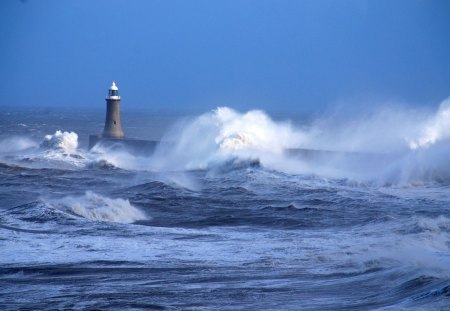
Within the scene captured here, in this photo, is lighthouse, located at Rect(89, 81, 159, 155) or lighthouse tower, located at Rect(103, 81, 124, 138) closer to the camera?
lighthouse, located at Rect(89, 81, 159, 155)

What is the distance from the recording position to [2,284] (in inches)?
284

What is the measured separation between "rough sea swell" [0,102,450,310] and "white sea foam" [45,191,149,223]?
36 millimetres

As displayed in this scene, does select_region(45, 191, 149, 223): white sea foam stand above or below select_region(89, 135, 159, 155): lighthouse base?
below

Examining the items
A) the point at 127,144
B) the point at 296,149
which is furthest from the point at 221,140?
the point at 127,144

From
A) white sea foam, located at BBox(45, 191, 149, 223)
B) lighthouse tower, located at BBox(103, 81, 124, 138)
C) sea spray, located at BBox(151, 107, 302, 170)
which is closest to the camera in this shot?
white sea foam, located at BBox(45, 191, 149, 223)

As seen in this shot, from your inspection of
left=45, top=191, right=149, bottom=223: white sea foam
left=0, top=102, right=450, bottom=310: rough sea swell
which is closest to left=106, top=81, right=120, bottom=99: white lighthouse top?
left=0, top=102, right=450, bottom=310: rough sea swell

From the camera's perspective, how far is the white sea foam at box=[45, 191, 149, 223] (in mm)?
12500

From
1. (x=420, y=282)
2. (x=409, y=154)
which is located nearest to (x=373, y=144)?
(x=409, y=154)

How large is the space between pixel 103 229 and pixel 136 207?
2927 millimetres

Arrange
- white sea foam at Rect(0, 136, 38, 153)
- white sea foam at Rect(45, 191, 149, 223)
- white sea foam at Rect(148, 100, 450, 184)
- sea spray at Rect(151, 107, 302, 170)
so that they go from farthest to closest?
white sea foam at Rect(0, 136, 38, 153), sea spray at Rect(151, 107, 302, 170), white sea foam at Rect(148, 100, 450, 184), white sea foam at Rect(45, 191, 149, 223)

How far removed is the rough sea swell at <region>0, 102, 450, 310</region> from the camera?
6777 mm

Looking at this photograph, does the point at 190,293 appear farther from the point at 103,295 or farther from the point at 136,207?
the point at 136,207

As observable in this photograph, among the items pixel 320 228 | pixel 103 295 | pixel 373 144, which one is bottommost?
pixel 103 295

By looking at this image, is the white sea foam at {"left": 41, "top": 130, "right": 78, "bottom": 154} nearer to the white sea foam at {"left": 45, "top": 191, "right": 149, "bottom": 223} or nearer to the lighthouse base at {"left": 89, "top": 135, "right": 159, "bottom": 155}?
the lighthouse base at {"left": 89, "top": 135, "right": 159, "bottom": 155}
